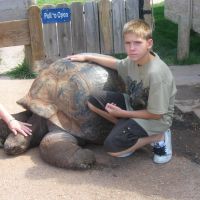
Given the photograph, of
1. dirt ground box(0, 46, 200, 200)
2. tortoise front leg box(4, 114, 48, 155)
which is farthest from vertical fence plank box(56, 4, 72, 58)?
dirt ground box(0, 46, 200, 200)

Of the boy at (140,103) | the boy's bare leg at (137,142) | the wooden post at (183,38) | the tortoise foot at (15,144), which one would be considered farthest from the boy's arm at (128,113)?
the wooden post at (183,38)

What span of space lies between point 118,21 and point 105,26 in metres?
0.24

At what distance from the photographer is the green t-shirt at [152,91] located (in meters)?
3.85

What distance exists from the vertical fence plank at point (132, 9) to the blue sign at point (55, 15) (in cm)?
100

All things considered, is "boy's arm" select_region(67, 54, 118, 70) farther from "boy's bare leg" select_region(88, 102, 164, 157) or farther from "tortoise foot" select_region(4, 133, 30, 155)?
"tortoise foot" select_region(4, 133, 30, 155)

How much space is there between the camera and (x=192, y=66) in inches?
312

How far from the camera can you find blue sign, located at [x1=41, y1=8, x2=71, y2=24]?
7.55 m

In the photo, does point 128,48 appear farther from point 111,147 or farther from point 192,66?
point 192,66

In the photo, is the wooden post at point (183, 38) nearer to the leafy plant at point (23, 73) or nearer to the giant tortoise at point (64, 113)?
the leafy plant at point (23, 73)

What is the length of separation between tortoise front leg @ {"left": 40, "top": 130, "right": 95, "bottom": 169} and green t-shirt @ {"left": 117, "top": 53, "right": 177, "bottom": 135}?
0.56m

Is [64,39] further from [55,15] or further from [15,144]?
[15,144]

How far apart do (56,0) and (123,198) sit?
15444mm

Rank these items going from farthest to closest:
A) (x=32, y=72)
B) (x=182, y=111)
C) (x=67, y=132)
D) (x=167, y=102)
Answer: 1. (x=32, y=72)
2. (x=182, y=111)
3. (x=67, y=132)
4. (x=167, y=102)

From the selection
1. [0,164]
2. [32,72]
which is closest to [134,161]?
[0,164]
